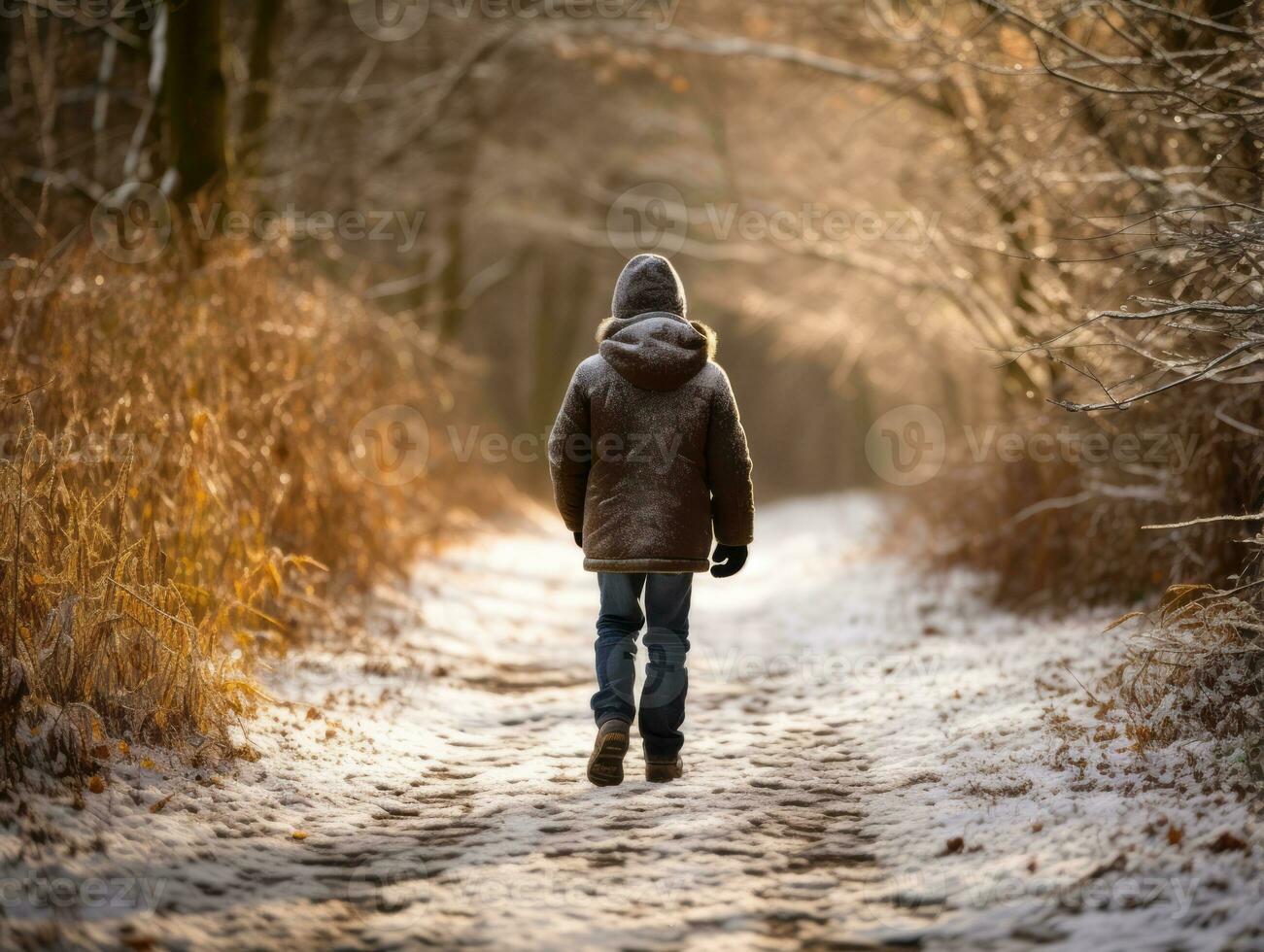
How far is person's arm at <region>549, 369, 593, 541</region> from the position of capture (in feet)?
15.6

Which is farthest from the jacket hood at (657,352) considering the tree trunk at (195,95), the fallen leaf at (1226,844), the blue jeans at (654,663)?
the tree trunk at (195,95)

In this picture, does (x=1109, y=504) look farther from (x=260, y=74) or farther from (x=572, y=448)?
(x=260, y=74)

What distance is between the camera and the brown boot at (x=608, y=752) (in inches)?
182

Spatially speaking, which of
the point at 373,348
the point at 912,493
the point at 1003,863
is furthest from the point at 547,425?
the point at 1003,863

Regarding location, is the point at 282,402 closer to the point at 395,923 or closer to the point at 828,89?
the point at 395,923

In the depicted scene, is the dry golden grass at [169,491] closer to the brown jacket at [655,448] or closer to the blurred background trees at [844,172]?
the blurred background trees at [844,172]

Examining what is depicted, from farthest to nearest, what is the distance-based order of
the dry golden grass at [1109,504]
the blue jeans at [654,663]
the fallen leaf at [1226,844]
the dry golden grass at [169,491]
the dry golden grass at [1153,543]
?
the dry golden grass at [1109,504]
the blue jeans at [654,663]
the dry golden grass at [1153,543]
the dry golden grass at [169,491]
the fallen leaf at [1226,844]

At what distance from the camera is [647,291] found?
4793 millimetres

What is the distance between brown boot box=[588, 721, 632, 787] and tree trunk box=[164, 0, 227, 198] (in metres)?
5.56

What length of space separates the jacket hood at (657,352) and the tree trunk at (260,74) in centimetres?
692

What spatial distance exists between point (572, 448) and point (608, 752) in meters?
1.29

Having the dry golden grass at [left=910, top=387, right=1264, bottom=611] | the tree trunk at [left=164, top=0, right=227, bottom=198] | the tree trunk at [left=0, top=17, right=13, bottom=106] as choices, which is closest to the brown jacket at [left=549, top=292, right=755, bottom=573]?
the dry golden grass at [left=910, top=387, right=1264, bottom=611]

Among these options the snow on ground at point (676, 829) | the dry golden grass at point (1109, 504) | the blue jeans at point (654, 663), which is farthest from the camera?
the dry golden grass at point (1109, 504)

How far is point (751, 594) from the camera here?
1165cm
